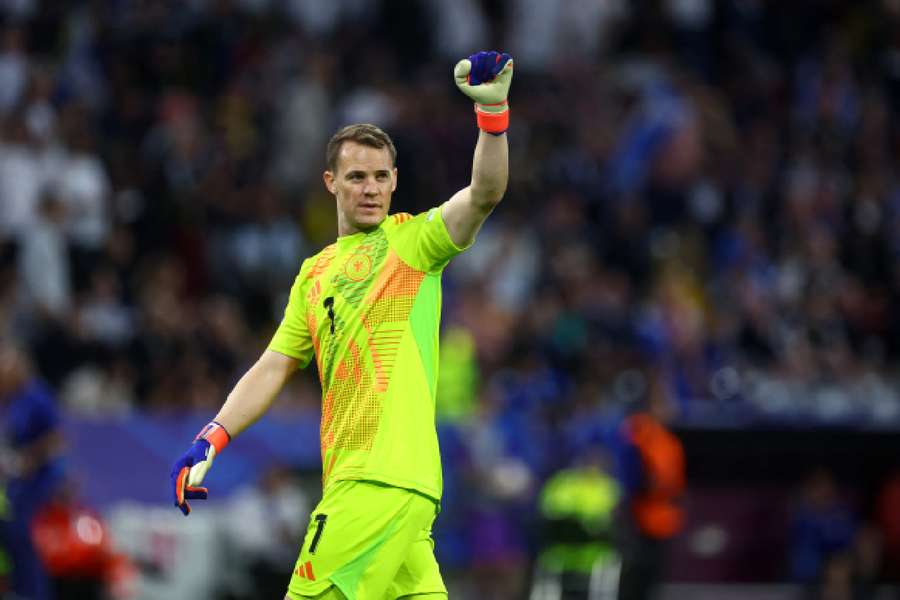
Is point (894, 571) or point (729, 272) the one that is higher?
point (729, 272)

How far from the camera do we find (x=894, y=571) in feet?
51.5

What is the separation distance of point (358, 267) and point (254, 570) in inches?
303

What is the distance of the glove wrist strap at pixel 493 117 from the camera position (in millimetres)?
5605

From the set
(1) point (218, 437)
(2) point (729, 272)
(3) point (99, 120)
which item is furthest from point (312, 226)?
(1) point (218, 437)

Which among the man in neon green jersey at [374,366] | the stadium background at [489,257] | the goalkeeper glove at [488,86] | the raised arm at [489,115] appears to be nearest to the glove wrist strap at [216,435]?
the man in neon green jersey at [374,366]

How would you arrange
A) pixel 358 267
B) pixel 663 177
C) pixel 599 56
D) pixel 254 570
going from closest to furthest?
pixel 358 267, pixel 254 570, pixel 663 177, pixel 599 56

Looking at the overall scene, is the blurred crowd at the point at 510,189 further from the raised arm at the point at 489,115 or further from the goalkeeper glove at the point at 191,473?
the raised arm at the point at 489,115

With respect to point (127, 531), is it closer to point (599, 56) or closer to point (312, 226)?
point (312, 226)

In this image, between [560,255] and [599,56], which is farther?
[599,56]

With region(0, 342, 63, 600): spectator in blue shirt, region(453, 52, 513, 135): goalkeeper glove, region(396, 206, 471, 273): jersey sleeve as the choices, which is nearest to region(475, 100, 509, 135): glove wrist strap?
region(453, 52, 513, 135): goalkeeper glove

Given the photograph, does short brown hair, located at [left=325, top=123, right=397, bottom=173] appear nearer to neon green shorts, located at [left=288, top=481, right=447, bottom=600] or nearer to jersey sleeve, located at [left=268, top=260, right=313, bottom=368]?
jersey sleeve, located at [left=268, top=260, right=313, bottom=368]

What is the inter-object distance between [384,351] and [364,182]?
0.61m

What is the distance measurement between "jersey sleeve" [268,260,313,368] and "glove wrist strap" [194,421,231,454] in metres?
0.36

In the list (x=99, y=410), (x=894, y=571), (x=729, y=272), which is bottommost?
(x=894, y=571)
